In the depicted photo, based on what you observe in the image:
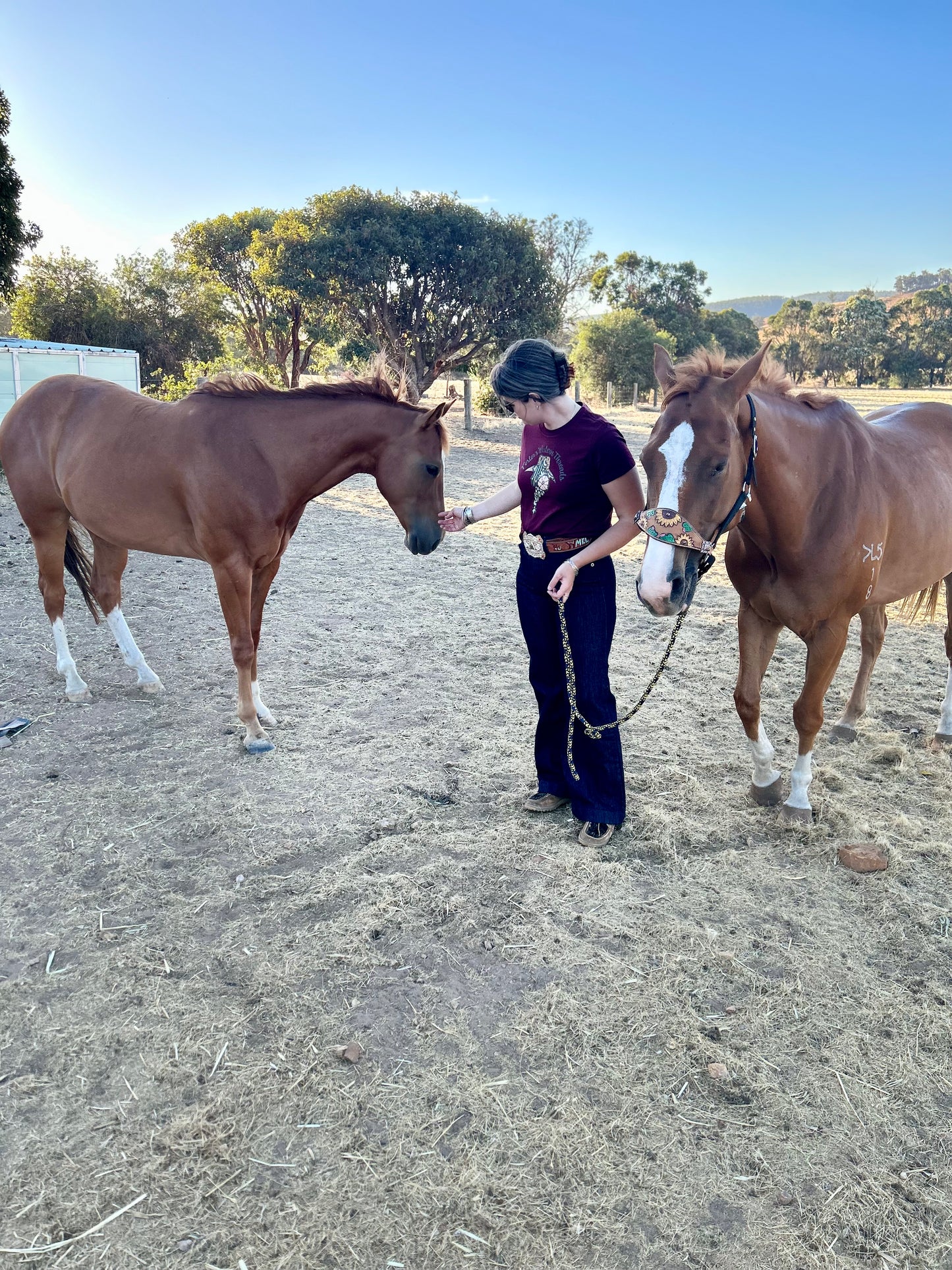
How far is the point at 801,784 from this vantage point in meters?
3.29

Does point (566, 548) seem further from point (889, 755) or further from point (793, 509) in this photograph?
point (889, 755)

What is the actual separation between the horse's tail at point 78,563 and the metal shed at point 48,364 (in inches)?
283

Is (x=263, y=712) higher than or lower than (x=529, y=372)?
lower

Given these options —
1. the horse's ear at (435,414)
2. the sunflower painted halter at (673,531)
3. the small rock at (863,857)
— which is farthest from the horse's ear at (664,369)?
the small rock at (863,857)

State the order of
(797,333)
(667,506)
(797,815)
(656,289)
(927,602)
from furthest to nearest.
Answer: (797,333) < (656,289) < (927,602) < (797,815) < (667,506)

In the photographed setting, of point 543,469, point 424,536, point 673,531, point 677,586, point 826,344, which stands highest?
point 826,344

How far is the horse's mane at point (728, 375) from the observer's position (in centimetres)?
252

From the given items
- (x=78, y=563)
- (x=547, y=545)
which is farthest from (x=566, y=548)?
(x=78, y=563)

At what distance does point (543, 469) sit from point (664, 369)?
561 mm

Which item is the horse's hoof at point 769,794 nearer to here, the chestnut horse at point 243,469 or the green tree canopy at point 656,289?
the chestnut horse at point 243,469

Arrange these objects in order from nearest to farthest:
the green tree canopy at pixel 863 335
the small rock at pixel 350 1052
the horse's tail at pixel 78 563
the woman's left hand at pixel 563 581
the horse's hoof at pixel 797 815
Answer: the small rock at pixel 350 1052, the woman's left hand at pixel 563 581, the horse's hoof at pixel 797 815, the horse's tail at pixel 78 563, the green tree canopy at pixel 863 335

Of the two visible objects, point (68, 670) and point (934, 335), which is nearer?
point (68, 670)

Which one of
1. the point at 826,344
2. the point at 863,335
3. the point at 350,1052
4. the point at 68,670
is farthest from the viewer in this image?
the point at 826,344

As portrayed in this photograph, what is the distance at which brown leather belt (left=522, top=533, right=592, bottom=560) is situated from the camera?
2803 mm
